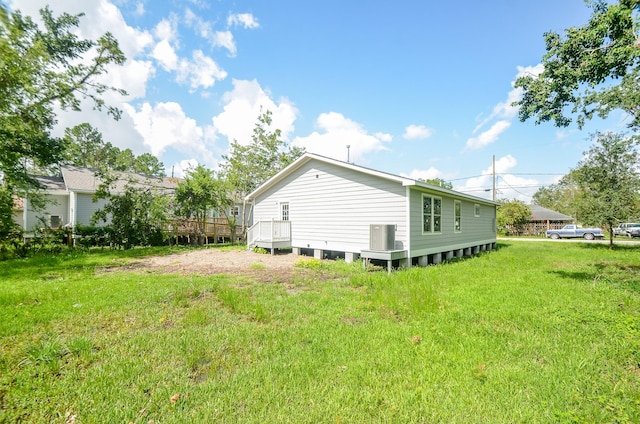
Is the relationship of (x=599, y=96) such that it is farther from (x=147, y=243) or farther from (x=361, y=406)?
(x=147, y=243)

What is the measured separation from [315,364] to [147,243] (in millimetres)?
16077

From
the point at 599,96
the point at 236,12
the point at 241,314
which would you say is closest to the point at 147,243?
the point at 236,12

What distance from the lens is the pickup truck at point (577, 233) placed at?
2597 centimetres

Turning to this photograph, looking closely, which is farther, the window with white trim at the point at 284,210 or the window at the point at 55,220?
the window at the point at 55,220

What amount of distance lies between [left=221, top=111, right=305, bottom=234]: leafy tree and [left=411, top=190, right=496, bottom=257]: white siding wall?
14.2 m

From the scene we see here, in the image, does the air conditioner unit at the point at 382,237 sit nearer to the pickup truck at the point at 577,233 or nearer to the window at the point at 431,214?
the window at the point at 431,214

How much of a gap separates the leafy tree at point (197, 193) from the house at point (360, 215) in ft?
10.5

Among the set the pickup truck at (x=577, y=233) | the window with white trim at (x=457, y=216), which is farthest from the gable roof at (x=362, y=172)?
the pickup truck at (x=577, y=233)

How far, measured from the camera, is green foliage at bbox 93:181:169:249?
14898 mm

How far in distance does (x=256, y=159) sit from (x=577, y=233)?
3036 cm

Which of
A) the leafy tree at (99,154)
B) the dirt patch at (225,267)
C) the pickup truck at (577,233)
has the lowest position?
the dirt patch at (225,267)

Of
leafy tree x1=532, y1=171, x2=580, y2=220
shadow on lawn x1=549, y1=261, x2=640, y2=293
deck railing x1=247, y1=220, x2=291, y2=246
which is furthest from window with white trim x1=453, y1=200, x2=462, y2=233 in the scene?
leafy tree x1=532, y1=171, x2=580, y2=220

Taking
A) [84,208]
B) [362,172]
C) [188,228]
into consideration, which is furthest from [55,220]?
[362,172]

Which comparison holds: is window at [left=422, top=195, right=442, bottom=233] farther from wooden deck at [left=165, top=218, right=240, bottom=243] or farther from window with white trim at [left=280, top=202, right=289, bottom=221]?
wooden deck at [left=165, top=218, right=240, bottom=243]
